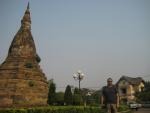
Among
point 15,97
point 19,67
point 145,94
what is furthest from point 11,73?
point 145,94

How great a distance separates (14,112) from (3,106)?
33.5 ft

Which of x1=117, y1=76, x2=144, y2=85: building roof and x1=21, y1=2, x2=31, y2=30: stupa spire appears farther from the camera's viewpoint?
x1=117, y1=76, x2=144, y2=85: building roof

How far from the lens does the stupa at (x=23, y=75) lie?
25.3 meters

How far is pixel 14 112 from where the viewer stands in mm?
15469

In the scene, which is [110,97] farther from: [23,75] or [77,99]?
[77,99]

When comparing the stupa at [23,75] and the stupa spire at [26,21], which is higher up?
the stupa spire at [26,21]

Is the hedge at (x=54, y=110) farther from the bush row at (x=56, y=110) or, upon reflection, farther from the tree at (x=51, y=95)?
the tree at (x=51, y=95)

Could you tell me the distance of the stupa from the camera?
25.3 meters

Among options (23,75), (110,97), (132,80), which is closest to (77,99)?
(23,75)

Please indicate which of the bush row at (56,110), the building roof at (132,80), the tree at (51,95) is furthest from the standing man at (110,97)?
the building roof at (132,80)

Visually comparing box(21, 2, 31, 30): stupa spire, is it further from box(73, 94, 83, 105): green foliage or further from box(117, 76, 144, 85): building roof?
box(117, 76, 144, 85): building roof

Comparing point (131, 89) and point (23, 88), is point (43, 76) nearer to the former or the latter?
point (23, 88)

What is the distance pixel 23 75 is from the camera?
2652 centimetres

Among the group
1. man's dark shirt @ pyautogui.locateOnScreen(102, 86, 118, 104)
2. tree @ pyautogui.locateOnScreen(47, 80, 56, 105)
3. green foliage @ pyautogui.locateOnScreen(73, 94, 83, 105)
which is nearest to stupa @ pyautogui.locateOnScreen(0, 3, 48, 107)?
green foliage @ pyautogui.locateOnScreen(73, 94, 83, 105)
